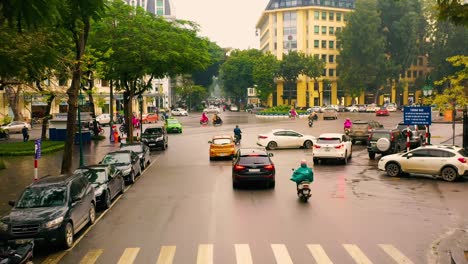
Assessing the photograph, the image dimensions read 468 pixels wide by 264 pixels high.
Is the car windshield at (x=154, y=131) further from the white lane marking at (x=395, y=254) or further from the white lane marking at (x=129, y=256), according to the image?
the white lane marking at (x=395, y=254)

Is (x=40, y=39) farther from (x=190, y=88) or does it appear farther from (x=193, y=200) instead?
(x=190, y=88)

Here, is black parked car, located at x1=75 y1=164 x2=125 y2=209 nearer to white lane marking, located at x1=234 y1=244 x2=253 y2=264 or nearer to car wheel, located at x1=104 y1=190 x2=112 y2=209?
car wheel, located at x1=104 y1=190 x2=112 y2=209

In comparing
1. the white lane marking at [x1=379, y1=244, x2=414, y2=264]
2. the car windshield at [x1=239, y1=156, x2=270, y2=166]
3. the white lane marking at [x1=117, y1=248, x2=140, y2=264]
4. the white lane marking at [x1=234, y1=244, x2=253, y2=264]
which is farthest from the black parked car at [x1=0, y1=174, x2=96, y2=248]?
the white lane marking at [x1=379, y1=244, x2=414, y2=264]

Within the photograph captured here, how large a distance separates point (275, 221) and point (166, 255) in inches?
163

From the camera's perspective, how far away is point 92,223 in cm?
1466

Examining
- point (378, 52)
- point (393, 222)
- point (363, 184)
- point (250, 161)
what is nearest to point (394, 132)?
point (363, 184)

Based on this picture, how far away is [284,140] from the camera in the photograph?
34.6m

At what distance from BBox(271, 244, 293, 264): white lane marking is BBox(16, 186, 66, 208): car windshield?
5800 millimetres

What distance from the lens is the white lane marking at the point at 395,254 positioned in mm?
10672

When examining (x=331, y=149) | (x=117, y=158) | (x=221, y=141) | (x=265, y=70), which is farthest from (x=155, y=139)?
(x=265, y=70)

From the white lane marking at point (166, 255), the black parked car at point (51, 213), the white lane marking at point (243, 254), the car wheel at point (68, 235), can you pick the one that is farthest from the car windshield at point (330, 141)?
the car wheel at point (68, 235)

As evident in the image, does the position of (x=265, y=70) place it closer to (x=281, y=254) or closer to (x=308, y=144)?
(x=308, y=144)

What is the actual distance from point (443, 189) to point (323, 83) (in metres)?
97.4

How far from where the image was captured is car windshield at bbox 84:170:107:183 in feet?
56.5
